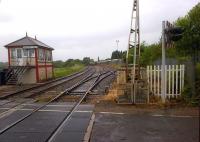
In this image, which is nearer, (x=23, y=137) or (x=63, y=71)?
(x=23, y=137)

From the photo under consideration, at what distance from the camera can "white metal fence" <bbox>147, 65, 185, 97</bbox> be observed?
51.1 ft

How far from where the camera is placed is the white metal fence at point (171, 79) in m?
15.6

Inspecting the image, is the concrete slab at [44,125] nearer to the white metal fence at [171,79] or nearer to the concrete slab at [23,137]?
the concrete slab at [23,137]

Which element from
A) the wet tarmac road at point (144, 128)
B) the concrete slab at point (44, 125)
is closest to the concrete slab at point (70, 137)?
the concrete slab at point (44, 125)

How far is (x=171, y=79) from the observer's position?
15953 mm

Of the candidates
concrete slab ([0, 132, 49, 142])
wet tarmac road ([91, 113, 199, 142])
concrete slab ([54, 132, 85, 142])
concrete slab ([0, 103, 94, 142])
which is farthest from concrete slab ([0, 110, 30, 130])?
wet tarmac road ([91, 113, 199, 142])

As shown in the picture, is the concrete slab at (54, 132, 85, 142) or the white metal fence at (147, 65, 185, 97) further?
the white metal fence at (147, 65, 185, 97)

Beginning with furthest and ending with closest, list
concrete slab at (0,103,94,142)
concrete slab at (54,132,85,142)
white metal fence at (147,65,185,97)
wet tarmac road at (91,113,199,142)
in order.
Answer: white metal fence at (147,65,185,97)
concrete slab at (0,103,94,142)
wet tarmac road at (91,113,199,142)
concrete slab at (54,132,85,142)

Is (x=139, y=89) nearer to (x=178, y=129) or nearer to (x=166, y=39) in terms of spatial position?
(x=166, y=39)

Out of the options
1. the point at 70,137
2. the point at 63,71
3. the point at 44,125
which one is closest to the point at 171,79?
the point at 44,125

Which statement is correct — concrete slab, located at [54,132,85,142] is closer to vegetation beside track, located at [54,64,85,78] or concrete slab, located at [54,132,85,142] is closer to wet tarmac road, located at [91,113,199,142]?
wet tarmac road, located at [91,113,199,142]

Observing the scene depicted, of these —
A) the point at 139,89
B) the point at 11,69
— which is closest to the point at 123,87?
the point at 139,89

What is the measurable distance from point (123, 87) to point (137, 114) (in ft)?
8.97

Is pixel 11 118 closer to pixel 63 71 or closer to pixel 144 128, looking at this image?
pixel 144 128
